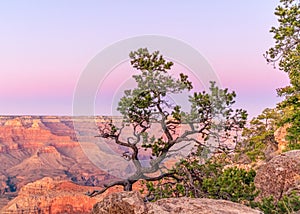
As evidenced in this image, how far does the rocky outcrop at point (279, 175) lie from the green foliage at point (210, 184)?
1.86 metres

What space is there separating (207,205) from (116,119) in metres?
6.38

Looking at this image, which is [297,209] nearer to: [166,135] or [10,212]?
[166,135]

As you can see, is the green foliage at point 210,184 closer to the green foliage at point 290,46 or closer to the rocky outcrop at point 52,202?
the green foliage at point 290,46

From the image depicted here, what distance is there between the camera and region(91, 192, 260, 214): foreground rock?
735 cm

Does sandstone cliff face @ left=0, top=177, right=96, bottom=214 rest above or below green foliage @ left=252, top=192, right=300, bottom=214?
above

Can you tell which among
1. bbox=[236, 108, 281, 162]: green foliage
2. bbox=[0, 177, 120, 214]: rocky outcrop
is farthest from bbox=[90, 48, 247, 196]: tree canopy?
bbox=[0, 177, 120, 214]: rocky outcrop

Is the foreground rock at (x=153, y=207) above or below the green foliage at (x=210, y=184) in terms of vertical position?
below

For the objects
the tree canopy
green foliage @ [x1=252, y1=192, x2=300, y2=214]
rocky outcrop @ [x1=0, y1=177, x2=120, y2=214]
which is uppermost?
rocky outcrop @ [x1=0, y1=177, x2=120, y2=214]

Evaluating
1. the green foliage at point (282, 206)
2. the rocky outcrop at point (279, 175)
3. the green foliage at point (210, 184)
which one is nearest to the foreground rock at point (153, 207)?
the green foliage at point (282, 206)

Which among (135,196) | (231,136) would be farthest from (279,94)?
(135,196)

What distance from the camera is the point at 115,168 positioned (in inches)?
554

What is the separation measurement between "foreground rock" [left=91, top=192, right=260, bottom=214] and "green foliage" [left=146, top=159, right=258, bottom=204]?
3.60m

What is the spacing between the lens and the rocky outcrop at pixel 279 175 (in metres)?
13.7

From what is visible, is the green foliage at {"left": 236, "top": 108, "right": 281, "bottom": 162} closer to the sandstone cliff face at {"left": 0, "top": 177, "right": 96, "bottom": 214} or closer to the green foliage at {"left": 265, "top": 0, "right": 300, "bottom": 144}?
the green foliage at {"left": 265, "top": 0, "right": 300, "bottom": 144}
